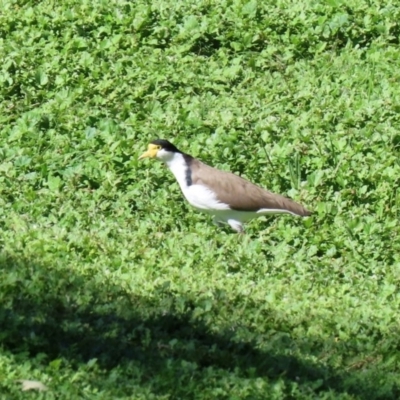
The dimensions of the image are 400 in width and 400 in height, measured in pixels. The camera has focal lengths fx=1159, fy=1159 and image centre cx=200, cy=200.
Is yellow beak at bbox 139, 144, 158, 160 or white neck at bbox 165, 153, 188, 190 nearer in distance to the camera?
white neck at bbox 165, 153, 188, 190

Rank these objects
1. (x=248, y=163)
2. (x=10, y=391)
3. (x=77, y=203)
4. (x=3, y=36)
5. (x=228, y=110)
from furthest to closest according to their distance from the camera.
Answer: (x=3, y=36) < (x=228, y=110) < (x=248, y=163) < (x=77, y=203) < (x=10, y=391)

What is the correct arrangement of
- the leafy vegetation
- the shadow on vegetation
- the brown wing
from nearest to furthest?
the shadow on vegetation
the leafy vegetation
the brown wing

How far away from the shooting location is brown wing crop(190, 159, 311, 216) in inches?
390

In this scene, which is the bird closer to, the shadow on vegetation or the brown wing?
the brown wing

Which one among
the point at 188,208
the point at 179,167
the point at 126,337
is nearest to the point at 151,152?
the point at 179,167

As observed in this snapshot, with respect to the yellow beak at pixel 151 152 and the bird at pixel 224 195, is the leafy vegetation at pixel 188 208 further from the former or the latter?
the yellow beak at pixel 151 152

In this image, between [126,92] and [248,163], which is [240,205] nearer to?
[248,163]

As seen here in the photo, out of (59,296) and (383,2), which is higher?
(383,2)

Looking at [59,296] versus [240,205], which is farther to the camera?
[240,205]

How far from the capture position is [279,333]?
7.62 meters

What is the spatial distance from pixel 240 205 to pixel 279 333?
2.47m

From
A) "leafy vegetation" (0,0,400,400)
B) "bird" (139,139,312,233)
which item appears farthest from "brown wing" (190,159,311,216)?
"leafy vegetation" (0,0,400,400)

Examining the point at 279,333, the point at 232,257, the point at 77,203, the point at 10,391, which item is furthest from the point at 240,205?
the point at 10,391

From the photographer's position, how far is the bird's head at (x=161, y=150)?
10289 mm
